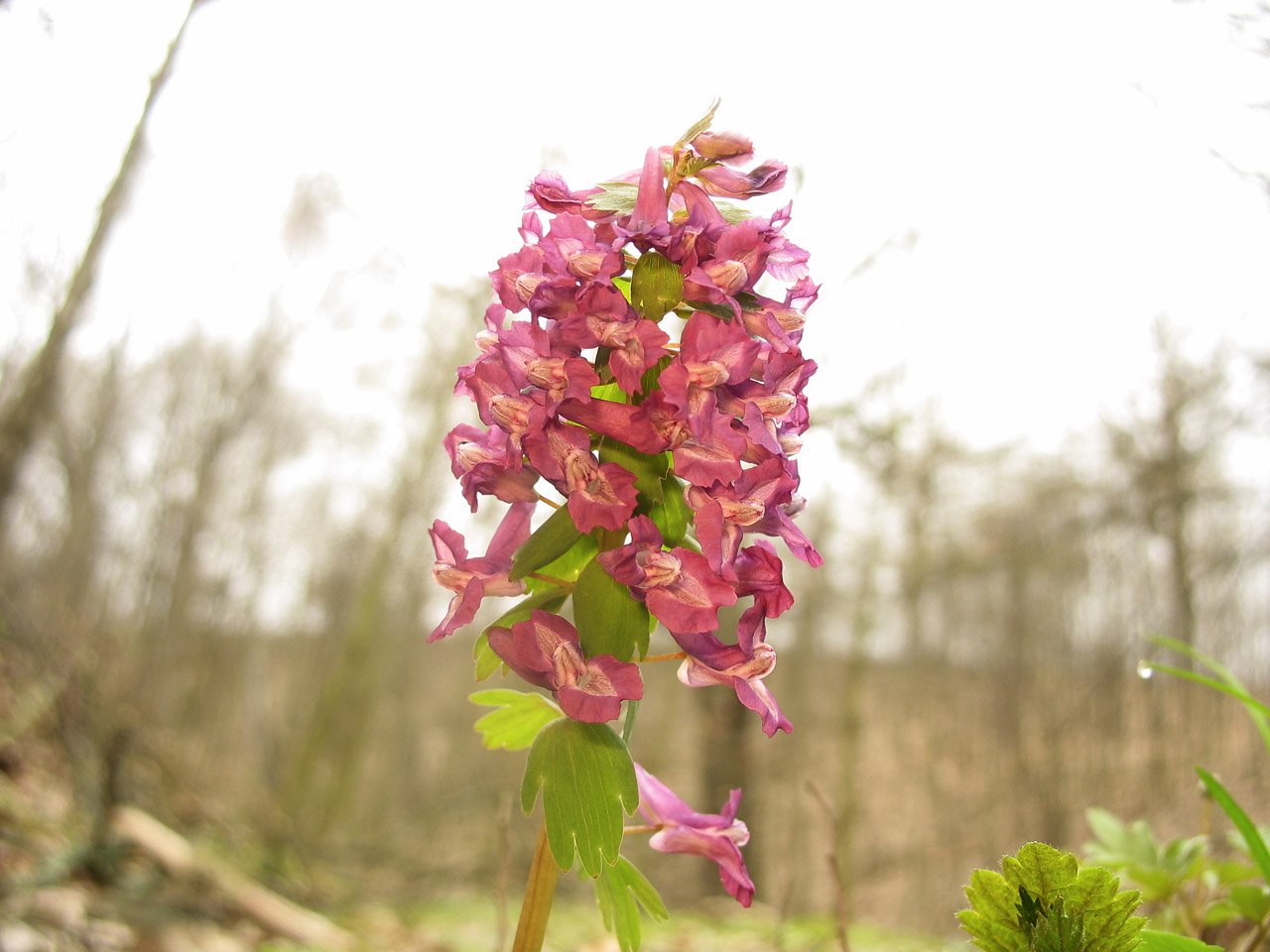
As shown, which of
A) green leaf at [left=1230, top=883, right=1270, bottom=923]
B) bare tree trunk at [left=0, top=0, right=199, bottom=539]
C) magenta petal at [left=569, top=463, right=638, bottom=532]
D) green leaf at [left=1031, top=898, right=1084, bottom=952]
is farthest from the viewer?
bare tree trunk at [left=0, top=0, right=199, bottom=539]

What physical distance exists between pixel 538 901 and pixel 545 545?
47 cm

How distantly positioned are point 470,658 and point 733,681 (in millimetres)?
377

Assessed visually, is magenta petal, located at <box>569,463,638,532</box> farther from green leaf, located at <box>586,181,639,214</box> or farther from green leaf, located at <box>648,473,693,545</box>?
green leaf, located at <box>586,181,639,214</box>

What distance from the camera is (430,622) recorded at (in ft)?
59.6

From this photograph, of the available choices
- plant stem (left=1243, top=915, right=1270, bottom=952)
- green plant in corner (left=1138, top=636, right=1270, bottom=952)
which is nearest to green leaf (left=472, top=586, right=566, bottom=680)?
green plant in corner (left=1138, top=636, right=1270, bottom=952)

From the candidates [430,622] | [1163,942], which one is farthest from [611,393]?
[430,622]

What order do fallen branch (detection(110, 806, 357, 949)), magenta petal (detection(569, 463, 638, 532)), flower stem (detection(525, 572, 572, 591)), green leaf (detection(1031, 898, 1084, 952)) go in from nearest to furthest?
1. green leaf (detection(1031, 898, 1084, 952))
2. magenta petal (detection(569, 463, 638, 532))
3. flower stem (detection(525, 572, 572, 591))
4. fallen branch (detection(110, 806, 357, 949))

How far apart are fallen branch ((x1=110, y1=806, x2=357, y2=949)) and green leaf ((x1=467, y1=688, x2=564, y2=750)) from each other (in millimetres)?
3184

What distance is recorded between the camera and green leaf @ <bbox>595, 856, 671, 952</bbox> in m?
1.19

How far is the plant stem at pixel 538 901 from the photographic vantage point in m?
1.15

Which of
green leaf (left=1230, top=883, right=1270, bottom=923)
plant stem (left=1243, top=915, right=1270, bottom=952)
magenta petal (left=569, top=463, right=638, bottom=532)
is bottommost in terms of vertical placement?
plant stem (left=1243, top=915, right=1270, bottom=952)

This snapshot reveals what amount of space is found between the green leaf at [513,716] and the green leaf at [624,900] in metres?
0.22

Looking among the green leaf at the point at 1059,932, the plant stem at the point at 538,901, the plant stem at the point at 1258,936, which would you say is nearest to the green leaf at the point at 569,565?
the plant stem at the point at 538,901

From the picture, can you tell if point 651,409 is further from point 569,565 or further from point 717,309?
point 569,565
